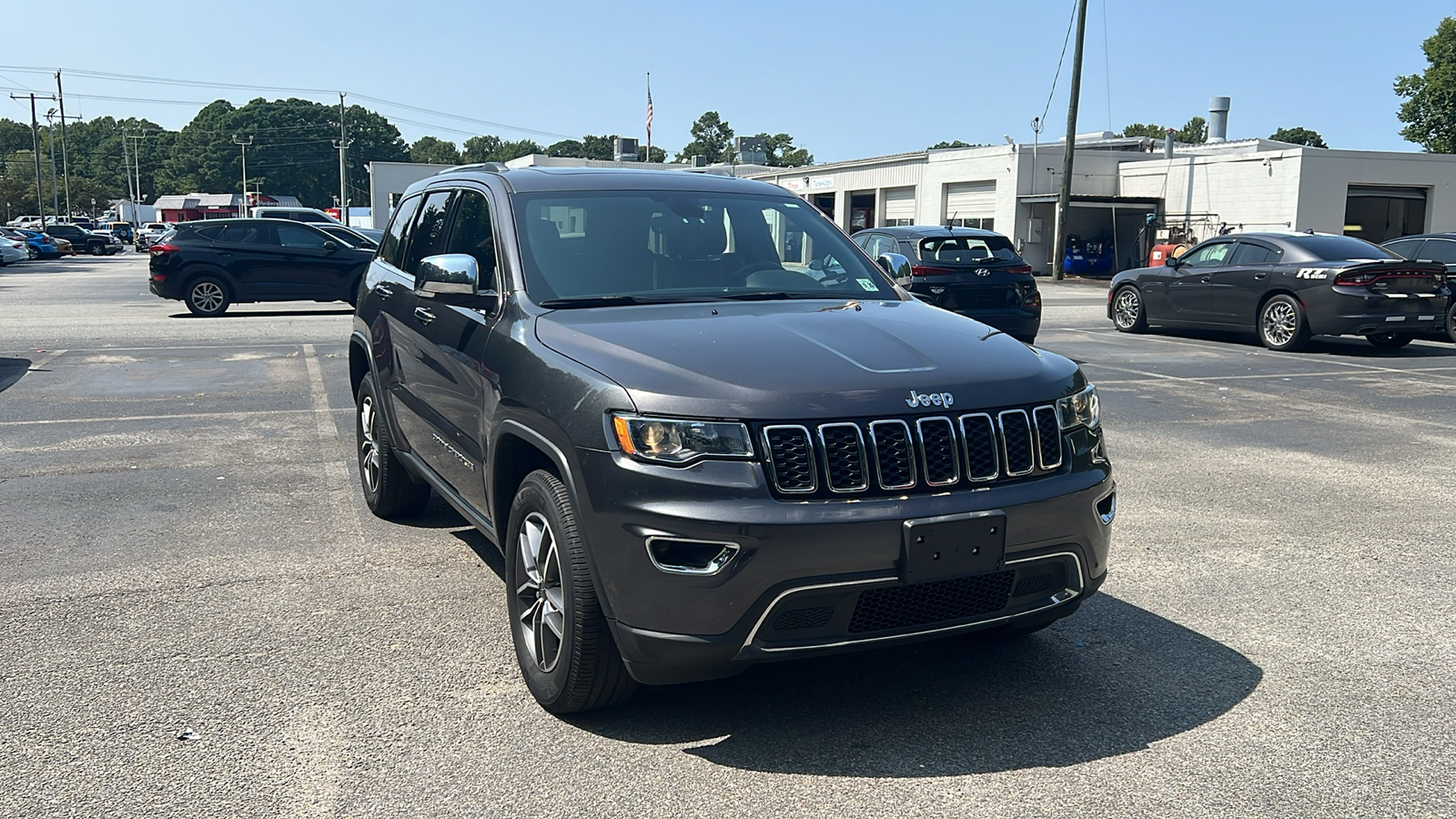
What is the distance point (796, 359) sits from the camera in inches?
146

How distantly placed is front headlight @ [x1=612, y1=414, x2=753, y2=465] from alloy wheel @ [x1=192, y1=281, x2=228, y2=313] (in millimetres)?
19170

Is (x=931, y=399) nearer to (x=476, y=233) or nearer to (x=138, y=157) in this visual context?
(x=476, y=233)

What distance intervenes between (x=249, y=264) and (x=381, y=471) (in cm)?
1601

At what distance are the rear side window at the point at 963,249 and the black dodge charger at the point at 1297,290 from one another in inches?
159

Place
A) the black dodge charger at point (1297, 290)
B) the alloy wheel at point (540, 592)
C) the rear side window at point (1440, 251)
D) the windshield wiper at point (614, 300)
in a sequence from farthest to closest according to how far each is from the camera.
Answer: the rear side window at point (1440, 251) → the black dodge charger at point (1297, 290) → the windshield wiper at point (614, 300) → the alloy wheel at point (540, 592)

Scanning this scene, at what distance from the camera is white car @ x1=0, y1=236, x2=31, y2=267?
4425 cm

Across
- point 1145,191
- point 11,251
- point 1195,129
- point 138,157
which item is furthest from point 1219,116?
point 138,157

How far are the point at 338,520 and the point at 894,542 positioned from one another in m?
3.95

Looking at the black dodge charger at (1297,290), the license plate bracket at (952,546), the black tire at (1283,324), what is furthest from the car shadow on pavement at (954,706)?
the black tire at (1283,324)

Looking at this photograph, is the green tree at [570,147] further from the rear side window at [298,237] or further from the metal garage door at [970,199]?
the rear side window at [298,237]

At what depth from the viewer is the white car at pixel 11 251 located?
4425 cm

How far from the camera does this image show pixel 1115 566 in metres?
5.62

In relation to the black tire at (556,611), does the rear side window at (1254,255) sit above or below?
above

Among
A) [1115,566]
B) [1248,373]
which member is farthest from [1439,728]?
[1248,373]
